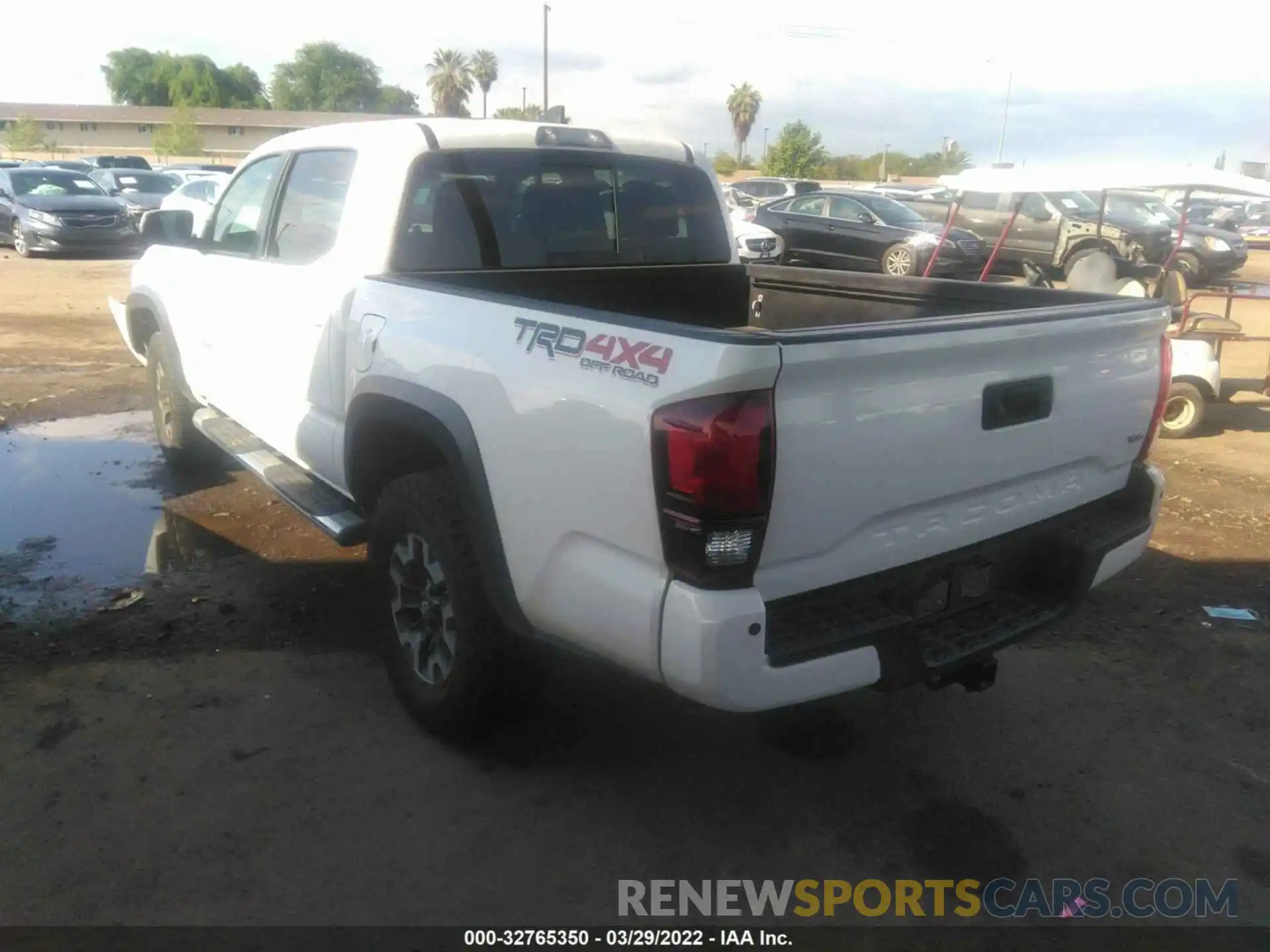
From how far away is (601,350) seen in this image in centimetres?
257

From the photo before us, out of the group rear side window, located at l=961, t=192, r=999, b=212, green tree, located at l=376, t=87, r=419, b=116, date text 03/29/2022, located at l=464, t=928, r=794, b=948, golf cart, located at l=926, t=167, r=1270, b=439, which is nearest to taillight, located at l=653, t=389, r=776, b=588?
date text 03/29/2022, located at l=464, t=928, r=794, b=948

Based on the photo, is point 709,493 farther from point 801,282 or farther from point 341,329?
point 801,282

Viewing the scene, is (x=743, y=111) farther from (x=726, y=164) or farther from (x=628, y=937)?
(x=628, y=937)

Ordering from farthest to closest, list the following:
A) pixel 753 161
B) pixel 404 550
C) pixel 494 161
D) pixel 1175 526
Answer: pixel 753 161, pixel 1175 526, pixel 494 161, pixel 404 550

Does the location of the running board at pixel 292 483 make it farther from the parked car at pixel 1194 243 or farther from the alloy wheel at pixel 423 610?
the parked car at pixel 1194 243

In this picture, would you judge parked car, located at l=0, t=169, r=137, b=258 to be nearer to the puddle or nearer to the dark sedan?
the dark sedan

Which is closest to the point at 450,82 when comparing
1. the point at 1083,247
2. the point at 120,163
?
the point at 120,163

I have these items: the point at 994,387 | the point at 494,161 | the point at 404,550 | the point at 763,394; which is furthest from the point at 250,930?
the point at 494,161

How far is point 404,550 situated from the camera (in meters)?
3.53

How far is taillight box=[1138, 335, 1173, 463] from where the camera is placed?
3438 mm

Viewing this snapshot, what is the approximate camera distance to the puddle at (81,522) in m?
4.80

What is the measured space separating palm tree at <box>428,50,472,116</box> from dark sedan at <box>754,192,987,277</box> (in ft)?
197

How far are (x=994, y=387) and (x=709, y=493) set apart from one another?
100 cm

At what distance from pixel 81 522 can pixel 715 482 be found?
4623 mm
